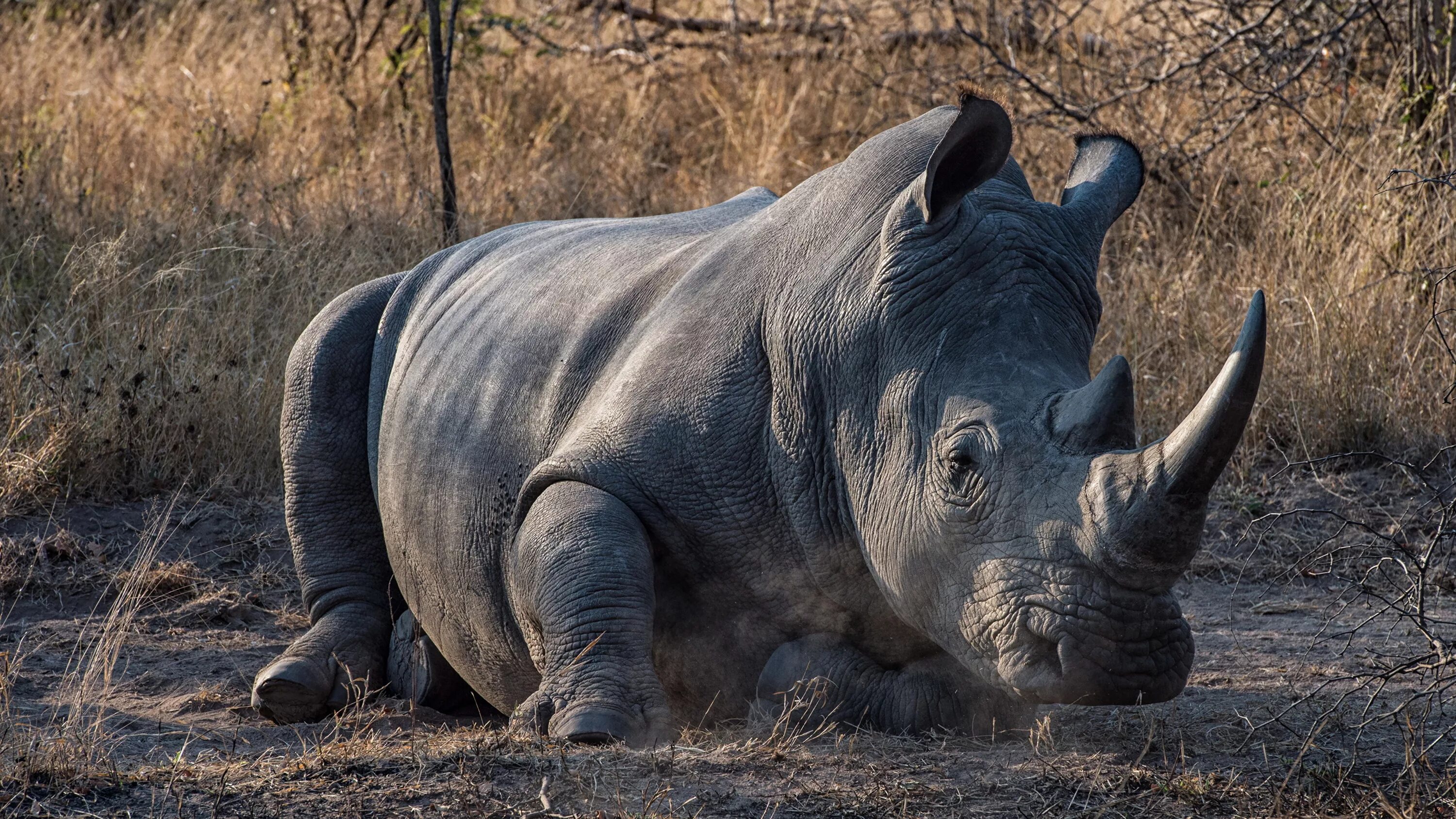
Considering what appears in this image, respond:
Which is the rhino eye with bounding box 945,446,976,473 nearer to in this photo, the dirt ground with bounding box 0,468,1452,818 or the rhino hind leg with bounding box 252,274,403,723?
the dirt ground with bounding box 0,468,1452,818

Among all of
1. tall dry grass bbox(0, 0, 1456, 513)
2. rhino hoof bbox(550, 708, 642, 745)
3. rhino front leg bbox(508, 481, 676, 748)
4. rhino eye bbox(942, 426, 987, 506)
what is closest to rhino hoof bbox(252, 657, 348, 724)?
rhino front leg bbox(508, 481, 676, 748)

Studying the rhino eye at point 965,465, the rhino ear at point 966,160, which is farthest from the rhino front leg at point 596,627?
the rhino ear at point 966,160

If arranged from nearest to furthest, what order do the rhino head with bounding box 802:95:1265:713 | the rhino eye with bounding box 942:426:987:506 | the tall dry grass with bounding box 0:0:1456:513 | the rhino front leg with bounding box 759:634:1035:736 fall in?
1. the rhino head with bounding box 802:95:1265:713
2. the rhino eye with bounding box 942:426:987:506
3. the rhino front leg with bounding box 759:634:1035:736
4. the tall dry grass with bounding box 0:0:1456:513

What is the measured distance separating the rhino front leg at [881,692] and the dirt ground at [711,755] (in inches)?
2.6

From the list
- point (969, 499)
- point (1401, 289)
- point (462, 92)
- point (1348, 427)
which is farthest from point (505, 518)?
point (462, 92)

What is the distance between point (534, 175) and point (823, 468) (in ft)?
17.8

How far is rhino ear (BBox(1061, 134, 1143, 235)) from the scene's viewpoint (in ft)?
11.5

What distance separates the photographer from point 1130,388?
2834mm

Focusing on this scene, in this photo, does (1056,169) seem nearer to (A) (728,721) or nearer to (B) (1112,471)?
(A) (728,721)

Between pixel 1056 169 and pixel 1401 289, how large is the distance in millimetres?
2126

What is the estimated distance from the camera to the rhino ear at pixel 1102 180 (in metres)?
3.51

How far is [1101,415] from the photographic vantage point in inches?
111

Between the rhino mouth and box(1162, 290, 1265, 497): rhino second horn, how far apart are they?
11.4 inches

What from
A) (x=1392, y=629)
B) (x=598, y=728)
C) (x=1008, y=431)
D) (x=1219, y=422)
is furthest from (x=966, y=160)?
(x=1392, y=629)
